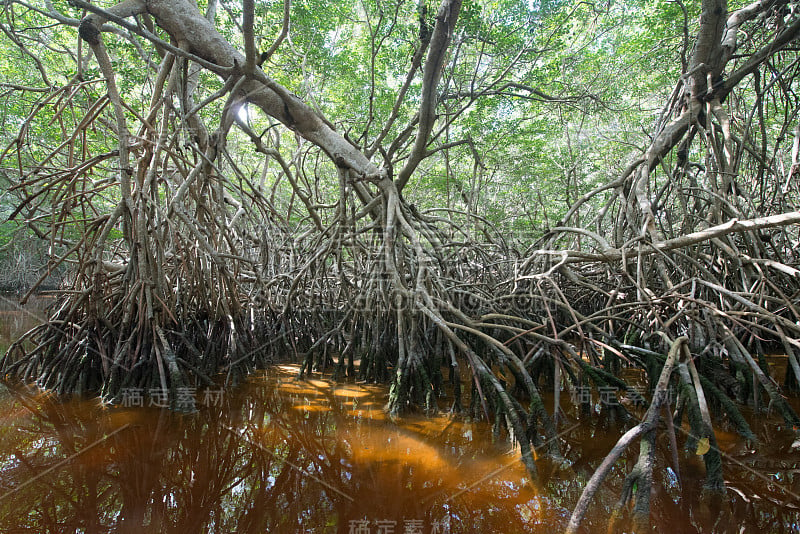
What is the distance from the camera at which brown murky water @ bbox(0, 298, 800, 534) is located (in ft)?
5.15

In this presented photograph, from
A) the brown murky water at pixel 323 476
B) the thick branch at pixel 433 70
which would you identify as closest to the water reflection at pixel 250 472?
the brown murky water at pixel 323 476

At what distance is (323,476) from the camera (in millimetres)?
1951

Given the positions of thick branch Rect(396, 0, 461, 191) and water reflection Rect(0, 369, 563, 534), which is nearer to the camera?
water reflection Rect(0, 369, 563, 534)

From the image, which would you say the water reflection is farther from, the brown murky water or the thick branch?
the thick branch

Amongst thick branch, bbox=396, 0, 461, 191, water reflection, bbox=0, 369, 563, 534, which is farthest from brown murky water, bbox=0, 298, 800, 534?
thick branch, bbox=396, 0, 461, 191

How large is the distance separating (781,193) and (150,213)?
204 inches

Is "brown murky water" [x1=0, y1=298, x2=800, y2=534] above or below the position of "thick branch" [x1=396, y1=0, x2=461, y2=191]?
below

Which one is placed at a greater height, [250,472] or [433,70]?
[433,70]

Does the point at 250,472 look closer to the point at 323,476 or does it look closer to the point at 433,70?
the point at 323,476

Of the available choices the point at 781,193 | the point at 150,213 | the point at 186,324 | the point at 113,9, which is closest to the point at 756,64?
the point at 781,193

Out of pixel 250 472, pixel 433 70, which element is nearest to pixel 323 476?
pixel 250 472

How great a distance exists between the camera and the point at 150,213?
3.07 m

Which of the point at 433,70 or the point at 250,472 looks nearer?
the point at 250,472

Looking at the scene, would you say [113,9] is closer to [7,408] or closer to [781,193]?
[7,408]
